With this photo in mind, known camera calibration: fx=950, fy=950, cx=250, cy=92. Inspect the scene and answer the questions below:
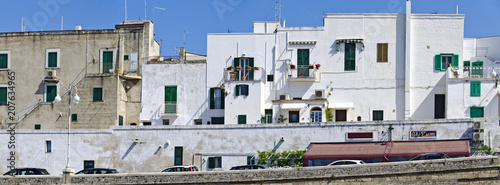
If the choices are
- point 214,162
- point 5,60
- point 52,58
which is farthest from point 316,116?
point 5,60

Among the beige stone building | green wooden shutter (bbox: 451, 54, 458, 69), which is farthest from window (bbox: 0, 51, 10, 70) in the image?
green wooden shutter (bbox: 451, 54, 458, 69)

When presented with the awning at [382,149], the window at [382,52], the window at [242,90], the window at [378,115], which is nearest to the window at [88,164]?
the window at [242,90]

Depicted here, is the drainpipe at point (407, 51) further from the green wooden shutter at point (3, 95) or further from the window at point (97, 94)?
the green wooden shutter at point (3, 95)

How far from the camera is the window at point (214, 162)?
52.5m

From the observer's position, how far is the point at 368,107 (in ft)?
186

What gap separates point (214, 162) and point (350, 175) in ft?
39.2

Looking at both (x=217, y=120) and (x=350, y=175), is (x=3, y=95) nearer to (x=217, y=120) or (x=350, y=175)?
(x=217, y=120)

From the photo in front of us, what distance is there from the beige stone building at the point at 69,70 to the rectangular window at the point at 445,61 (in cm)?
1763

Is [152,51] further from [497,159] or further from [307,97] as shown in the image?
[497,159]

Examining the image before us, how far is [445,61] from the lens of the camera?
56656 mm

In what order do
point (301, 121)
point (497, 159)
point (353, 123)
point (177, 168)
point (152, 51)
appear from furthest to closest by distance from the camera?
point (152, 51) → point (301, 121) → point (353, 123) → point (177, 168) → point (497, 159)

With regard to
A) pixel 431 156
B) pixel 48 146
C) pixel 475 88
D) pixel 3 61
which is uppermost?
pixel 3 61

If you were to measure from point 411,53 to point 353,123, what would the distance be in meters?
7.69

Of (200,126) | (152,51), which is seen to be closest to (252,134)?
(200,126)
